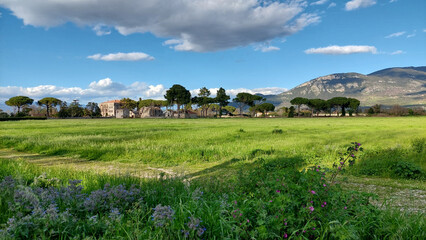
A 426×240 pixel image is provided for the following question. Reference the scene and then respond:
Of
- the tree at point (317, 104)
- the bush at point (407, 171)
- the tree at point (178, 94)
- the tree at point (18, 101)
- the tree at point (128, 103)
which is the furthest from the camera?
the tree at point (128, 103)

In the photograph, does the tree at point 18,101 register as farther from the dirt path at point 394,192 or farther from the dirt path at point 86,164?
the dirt path at point 394,192

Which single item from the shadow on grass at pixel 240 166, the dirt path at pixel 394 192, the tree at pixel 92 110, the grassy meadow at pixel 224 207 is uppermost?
the tree at pixel 92 110

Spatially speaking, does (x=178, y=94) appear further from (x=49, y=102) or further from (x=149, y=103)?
(x=49, y=102)

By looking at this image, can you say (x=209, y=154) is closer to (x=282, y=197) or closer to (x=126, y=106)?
(x=282, y=197)

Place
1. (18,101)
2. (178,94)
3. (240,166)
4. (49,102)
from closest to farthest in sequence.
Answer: (240,166)
(178,94)
(18,101)
(49,102)

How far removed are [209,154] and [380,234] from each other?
9.95m

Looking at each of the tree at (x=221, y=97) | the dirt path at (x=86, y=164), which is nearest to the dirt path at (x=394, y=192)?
the dirt path at (x=86, y=164)

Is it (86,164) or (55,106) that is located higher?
(55,106)

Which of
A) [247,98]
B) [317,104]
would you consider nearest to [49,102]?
[247,98]

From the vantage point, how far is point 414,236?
3789mm

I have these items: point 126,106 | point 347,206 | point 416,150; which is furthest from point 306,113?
point 347,206

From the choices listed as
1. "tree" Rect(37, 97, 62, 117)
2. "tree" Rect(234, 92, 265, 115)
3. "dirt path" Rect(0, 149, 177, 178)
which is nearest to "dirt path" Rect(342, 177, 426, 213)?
"dirt path" Rect(0, 149, 177, 178)

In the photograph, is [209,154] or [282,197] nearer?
[282,197]

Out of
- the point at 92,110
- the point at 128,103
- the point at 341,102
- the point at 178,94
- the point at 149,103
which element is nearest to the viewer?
the point at 178,94
